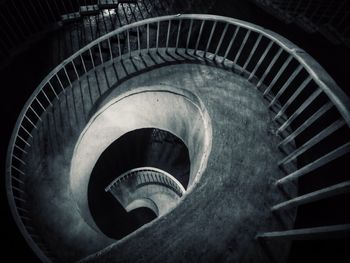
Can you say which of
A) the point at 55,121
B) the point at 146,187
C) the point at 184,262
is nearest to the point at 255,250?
the point at 184,262

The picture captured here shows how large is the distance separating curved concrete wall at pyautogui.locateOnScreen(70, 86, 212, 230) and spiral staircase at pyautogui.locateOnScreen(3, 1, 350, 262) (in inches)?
1.7

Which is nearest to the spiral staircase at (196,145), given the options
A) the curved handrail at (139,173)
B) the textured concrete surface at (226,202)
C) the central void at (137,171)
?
the textured concrete surface at (226,202)

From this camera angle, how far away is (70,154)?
6148 mm

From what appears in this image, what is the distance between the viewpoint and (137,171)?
12.2m

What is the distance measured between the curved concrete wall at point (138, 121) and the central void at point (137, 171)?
305cm

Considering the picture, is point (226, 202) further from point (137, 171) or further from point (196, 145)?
point (137, 171)

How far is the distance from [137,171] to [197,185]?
8.68 metres

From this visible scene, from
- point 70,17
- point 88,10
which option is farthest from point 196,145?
point 70,17

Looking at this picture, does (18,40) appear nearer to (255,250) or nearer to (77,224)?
(77,224)

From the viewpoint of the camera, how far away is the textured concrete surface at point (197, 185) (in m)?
3.42

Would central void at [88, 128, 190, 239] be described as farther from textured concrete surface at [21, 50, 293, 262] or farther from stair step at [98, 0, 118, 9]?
stair step at [98, 0, 118, 9]

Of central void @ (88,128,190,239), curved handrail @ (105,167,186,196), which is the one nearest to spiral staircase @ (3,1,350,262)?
central void @ (88,128,190,239)

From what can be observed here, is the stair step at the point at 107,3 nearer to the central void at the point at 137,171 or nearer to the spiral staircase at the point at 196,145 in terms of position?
the spiral staircase at the point at 196,145

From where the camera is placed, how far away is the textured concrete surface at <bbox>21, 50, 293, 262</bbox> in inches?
134
